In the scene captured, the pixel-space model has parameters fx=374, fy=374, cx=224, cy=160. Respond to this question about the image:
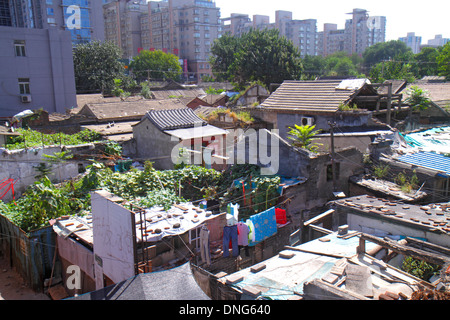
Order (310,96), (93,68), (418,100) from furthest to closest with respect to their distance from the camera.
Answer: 1. (93,68)
2. (418,100)
3. (310,96)

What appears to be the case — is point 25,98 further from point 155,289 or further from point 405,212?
point 405,212

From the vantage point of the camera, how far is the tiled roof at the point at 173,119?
58.4 ft

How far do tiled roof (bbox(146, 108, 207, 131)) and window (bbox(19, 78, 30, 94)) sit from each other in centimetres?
1512

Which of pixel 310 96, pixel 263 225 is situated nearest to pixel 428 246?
pixel 263 225

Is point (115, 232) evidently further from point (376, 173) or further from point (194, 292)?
point (376, 173)

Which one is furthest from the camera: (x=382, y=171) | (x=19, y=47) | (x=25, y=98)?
(x=25, y=98)

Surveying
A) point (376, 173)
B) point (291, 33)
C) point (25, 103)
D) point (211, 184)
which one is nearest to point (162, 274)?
point (211, 184)

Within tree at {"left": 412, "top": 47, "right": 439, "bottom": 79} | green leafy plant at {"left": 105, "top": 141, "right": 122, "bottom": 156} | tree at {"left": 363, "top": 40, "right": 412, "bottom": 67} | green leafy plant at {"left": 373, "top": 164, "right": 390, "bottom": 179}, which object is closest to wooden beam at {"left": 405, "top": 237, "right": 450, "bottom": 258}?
green leafy plant at {"left": 373, "top": 164, "right": 390, "bottom": 179}

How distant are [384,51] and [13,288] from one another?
83.3 metres

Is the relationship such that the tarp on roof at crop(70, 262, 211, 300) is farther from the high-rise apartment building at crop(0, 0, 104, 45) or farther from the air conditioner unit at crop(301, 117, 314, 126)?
the high-rise apartment building at crop(0, 0, 104, 45)

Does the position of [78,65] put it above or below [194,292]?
above

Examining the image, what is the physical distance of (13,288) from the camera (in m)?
12.0

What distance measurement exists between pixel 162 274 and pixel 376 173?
9.95 m

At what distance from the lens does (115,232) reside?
8695 millimetres
